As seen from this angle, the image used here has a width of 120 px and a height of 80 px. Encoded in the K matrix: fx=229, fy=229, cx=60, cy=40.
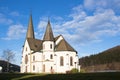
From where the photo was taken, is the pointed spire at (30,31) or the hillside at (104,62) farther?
the hillside at (104,62)

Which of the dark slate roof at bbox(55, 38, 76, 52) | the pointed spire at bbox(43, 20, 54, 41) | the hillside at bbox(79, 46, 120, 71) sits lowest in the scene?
the hillside at bbox(79, 46, 120, 71)

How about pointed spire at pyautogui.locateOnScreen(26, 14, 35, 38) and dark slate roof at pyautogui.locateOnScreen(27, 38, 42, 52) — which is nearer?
dark slate roof at pyautogui.locateOnScreen(27, 38, 42, 52)

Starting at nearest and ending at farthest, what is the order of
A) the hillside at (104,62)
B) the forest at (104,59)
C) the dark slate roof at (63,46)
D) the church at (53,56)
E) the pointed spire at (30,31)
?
the church at (53,56) < the dark slate roof at (63,46) < the pointed spire at (30,31) < the hillside at (104,62) < the forest at (104,59)

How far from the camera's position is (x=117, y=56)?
385ft

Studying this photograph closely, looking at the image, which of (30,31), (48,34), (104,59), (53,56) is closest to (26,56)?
(30,31)

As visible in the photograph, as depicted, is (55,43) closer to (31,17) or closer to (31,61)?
(31,61)

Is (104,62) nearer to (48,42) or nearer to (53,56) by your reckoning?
(53,56)

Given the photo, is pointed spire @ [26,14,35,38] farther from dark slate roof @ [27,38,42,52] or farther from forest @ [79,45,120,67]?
forest @ [79,45,120,67]

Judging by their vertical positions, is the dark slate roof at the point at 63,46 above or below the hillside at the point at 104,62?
above

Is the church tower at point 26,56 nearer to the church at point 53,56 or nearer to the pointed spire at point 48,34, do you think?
the church at point 53,56

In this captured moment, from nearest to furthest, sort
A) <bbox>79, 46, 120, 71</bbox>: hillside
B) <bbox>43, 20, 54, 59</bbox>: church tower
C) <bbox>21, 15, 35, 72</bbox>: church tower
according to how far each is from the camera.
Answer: <bbox>43, 20, 54, 59</bbox>: church tower < <bbox>21, 15, 35, 72</bbox>: church tower < <bbox>79, 46, 120, 71</bbox>: hillside

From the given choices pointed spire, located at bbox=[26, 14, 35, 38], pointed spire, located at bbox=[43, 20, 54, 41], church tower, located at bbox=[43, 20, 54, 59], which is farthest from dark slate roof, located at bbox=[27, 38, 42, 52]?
pointed spire, located at bbox=[43, 20, 54, 41]

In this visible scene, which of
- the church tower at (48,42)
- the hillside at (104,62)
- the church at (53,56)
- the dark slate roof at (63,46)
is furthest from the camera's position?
the hillside at (104,62)

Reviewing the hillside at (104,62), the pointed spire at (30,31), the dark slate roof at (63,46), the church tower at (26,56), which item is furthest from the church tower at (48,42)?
the hillside at (104,62)
